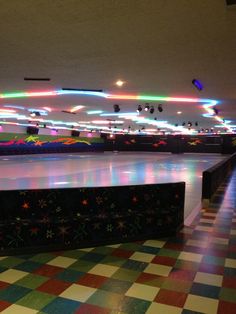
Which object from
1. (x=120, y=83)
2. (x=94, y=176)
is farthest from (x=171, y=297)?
(x=94, y=176)

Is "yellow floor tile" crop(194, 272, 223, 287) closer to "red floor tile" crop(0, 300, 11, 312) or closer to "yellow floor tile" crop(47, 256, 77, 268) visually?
"yellow floor tile" crop(47, 256, 77, 268)

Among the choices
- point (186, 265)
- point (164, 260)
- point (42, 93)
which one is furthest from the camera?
point (42, 93)

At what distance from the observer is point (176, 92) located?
29.2ft

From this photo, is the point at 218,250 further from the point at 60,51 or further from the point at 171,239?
the point at 60,51

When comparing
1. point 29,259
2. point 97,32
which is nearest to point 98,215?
point 29,259

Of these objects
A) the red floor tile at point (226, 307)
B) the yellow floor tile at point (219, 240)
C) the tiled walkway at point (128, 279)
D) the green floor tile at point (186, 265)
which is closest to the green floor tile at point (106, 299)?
the tiled walkway at point (128, 279)

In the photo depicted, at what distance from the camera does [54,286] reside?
2914 millimetres

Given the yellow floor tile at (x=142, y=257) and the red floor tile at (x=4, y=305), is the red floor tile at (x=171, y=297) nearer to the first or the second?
the yellow floor tile at (x=142, y=257)

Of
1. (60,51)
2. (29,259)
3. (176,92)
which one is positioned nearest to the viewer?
(29,259)

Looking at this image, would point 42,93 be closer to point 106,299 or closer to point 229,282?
point 106,299

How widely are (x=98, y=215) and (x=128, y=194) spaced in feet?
Result: 2.04

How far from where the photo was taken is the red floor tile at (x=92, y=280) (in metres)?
2.95

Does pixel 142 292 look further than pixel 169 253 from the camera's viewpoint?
No

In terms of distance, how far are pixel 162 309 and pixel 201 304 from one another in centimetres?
35
